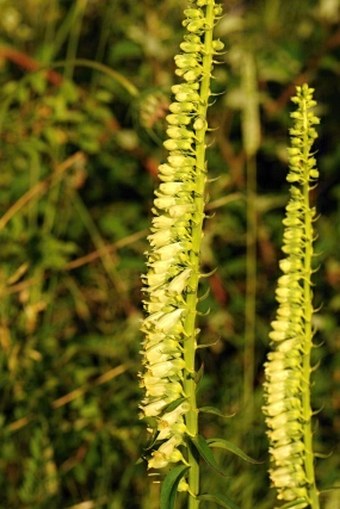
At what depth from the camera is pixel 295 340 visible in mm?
1639

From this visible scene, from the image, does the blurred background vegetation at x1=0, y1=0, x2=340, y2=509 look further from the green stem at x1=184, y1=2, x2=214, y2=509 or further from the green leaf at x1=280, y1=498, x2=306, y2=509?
the green stem at x1=184, y1=2, x2=214, y2=509

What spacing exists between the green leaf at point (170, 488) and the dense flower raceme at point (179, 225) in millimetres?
62

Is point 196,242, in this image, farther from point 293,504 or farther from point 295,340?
point 293,504

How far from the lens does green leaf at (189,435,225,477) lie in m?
1.39

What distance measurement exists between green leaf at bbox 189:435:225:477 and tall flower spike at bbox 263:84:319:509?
0.23m

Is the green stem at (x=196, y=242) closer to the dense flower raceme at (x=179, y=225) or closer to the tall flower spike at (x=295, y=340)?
the dense flower raceme at (x=179, y=225)

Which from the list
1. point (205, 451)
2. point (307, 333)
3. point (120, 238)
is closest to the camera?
point (205, 451)

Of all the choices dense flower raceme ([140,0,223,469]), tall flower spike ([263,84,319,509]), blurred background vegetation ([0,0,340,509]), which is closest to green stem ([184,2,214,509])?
dense flower raceme ([140,0,223,469])

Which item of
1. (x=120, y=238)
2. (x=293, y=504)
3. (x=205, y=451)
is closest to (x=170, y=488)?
(x=205, y=451)

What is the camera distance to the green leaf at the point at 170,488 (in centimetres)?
140

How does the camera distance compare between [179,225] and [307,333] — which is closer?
[179,225]

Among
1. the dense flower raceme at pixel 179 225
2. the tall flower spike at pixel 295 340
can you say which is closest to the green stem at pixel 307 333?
the tall flower spike at pixel 295 340

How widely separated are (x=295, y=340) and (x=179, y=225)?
12.5 inches

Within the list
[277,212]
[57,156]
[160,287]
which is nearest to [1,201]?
Result: [57,156]
